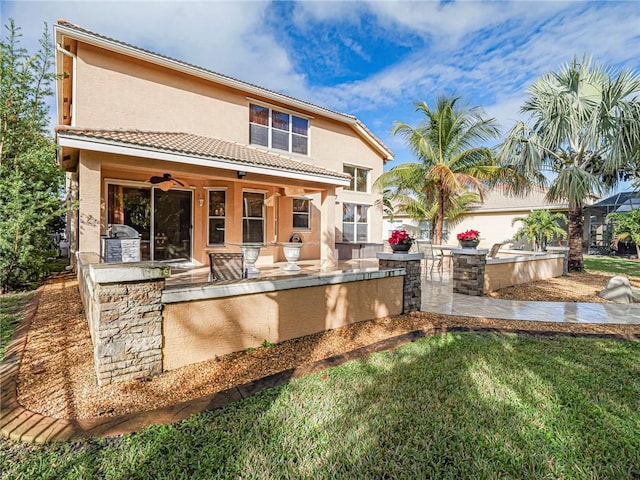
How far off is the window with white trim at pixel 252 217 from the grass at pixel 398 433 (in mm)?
8759

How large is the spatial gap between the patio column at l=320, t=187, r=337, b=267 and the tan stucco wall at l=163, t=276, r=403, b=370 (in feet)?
16.1

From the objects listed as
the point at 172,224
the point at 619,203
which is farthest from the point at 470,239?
the point at 619,203

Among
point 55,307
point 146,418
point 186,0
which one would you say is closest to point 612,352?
point 146,418

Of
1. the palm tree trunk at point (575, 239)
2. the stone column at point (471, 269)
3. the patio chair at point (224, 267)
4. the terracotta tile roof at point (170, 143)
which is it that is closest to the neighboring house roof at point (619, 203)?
the palm tree trunk at point (575, 239)

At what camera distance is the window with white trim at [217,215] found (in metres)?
11.5

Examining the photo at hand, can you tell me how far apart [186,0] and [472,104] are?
12.5 meters

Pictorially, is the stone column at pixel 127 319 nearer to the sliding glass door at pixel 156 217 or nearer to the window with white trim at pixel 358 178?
the sliding glass door at pixel 156 217

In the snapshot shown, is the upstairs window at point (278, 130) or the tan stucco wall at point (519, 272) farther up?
the upstairs window at point (278, 130)

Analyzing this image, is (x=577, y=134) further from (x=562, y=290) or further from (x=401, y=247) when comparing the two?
(x=401, y=247)

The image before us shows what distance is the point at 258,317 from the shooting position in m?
4.71

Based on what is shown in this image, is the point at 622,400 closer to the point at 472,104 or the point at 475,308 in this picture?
the point at 475,308

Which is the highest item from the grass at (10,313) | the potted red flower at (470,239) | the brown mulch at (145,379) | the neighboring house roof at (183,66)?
the neighboring house roof at (183,66)

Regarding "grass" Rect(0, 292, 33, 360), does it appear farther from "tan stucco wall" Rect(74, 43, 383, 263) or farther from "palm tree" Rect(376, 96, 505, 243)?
"palm tree" Rect(376, 96, 505, 243)

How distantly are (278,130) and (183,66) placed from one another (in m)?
4.20
